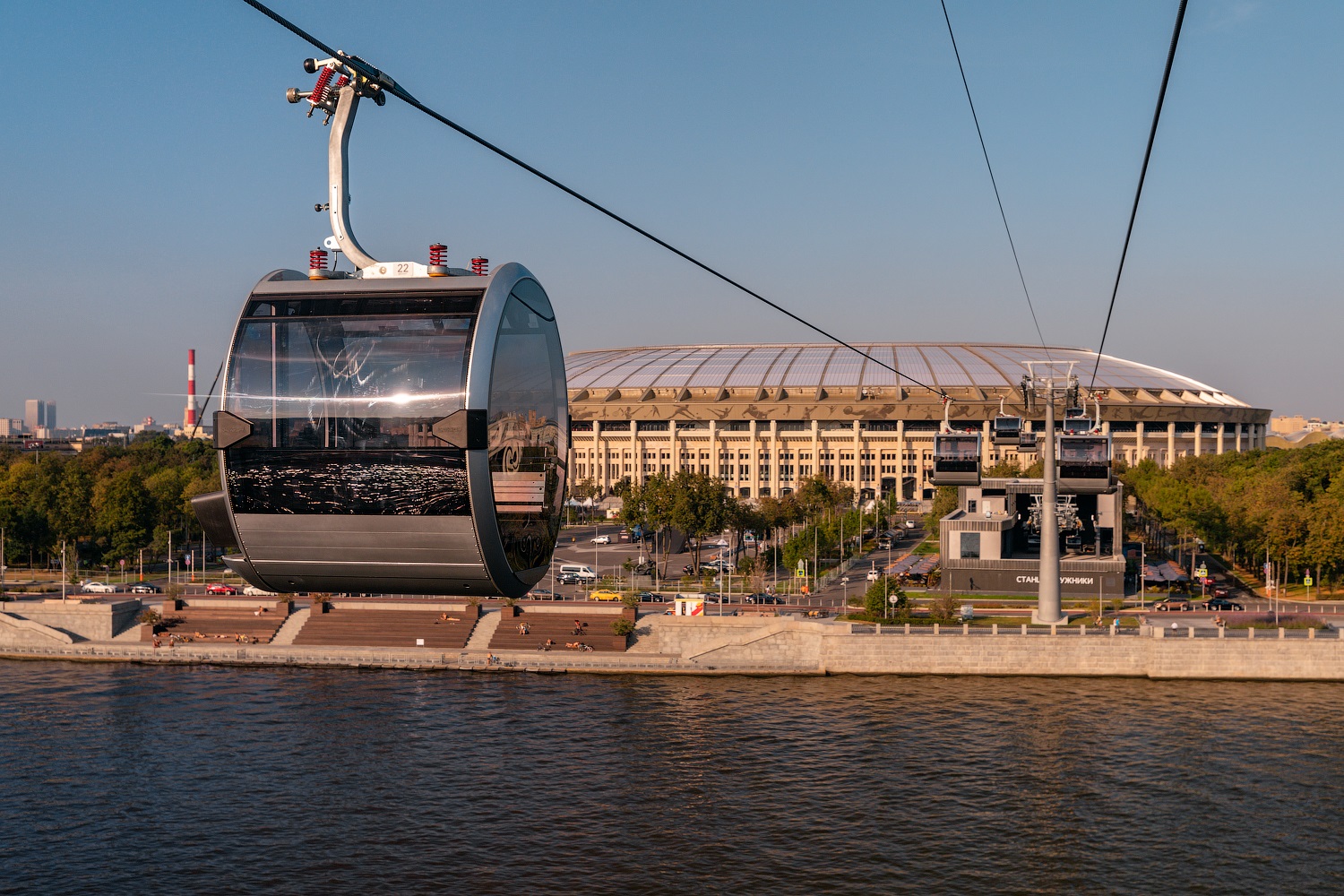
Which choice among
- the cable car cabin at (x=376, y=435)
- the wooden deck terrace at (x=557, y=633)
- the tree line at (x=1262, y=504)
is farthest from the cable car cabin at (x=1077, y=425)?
the cable car cabin at (x=376, y=435)

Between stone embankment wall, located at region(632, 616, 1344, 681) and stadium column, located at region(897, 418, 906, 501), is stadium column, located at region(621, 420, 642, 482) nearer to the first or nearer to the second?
stadium column, located at region(897, 418, 906, 501)

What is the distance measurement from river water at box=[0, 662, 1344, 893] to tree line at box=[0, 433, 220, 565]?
3041 cm

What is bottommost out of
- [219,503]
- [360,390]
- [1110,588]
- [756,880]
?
[756,880]

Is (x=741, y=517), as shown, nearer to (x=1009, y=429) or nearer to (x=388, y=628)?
(x=1009, y=429)

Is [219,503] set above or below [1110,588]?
above

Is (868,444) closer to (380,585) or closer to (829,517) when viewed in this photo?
(829,517)

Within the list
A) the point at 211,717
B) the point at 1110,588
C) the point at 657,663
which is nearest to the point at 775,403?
the point at 1110,588

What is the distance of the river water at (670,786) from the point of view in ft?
91.7

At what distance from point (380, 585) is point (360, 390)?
176 cm

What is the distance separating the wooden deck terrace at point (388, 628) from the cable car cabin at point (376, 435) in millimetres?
42328

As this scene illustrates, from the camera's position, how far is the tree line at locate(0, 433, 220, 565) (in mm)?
75875

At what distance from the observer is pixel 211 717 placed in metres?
41.5

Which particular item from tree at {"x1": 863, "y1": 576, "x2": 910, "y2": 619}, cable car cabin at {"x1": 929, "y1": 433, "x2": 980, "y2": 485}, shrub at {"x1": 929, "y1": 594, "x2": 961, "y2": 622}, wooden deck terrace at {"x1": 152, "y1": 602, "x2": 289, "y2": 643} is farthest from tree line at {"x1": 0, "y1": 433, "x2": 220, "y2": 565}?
shrub at {"x1": 929, "y1": 594, "x2": 961, "y2": 622}

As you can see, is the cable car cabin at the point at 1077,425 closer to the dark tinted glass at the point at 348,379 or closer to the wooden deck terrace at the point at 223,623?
the wooden deck terrace at the point at 223,623
